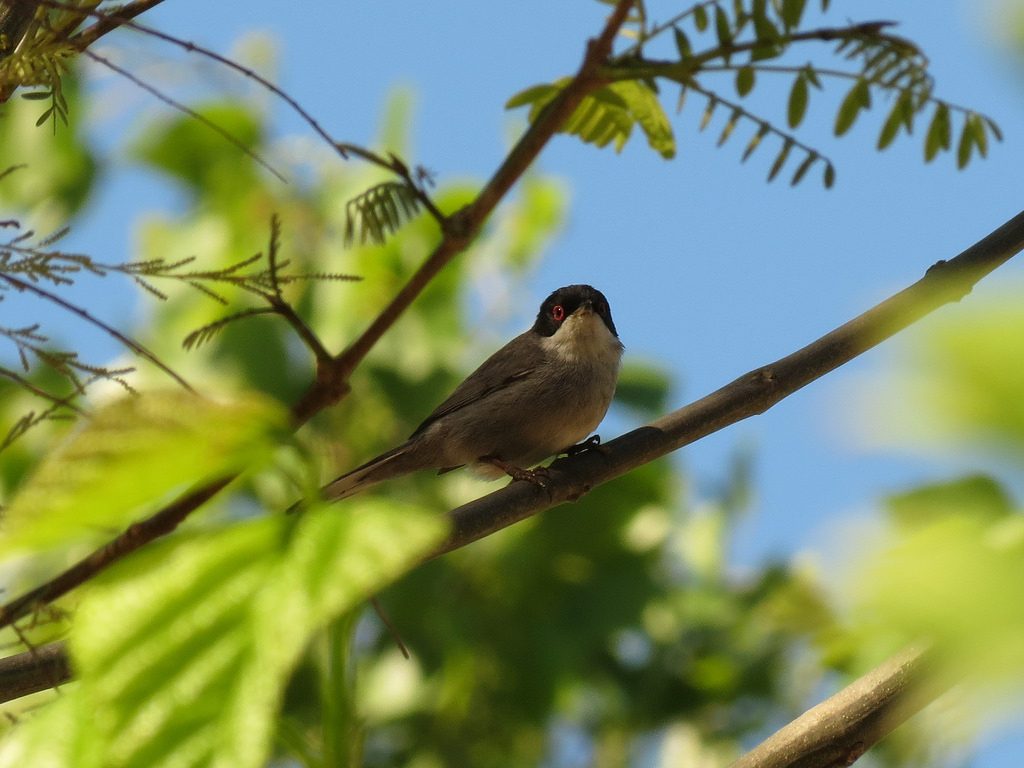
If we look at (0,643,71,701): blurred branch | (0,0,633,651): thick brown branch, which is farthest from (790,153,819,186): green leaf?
(0,643,71,701): blurred branch

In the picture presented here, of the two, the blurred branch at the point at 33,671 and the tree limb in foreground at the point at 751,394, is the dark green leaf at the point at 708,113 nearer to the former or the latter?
the tree limb in foreground at the point at 751,394

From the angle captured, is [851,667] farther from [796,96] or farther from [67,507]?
[796,96]

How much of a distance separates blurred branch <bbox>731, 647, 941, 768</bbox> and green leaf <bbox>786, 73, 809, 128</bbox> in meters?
1.64

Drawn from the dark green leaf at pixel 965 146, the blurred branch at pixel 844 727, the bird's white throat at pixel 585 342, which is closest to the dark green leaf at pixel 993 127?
the dark green leaf at pixel 965 146

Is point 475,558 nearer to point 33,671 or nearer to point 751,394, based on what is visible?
point 751,394

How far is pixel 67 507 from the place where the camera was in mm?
681

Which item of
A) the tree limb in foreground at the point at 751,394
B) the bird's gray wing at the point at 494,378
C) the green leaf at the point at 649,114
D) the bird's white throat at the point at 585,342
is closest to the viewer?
the tree limb in foreground at the point at 751,394

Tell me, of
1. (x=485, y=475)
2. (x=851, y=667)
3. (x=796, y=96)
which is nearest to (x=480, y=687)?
(x=485, y=475)

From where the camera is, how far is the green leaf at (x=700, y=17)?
2.91 meters

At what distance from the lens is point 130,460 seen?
69 cm

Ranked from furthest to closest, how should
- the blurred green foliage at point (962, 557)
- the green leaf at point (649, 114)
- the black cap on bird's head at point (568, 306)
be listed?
the black cap on bird's head at point (568, 306), the green leaf at point (649, 114), the blurred green foliage at point (962, 557)

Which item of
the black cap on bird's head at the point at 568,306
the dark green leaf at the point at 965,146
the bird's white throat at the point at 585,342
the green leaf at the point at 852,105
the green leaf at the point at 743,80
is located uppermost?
the black cap on bird's head at the point at 568,306

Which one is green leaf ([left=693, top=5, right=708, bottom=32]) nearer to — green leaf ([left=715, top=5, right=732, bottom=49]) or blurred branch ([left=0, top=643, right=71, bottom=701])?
green leaf ([left=715, top=5, right=732, bottom=49])

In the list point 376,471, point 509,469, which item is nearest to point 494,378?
point 376,471
